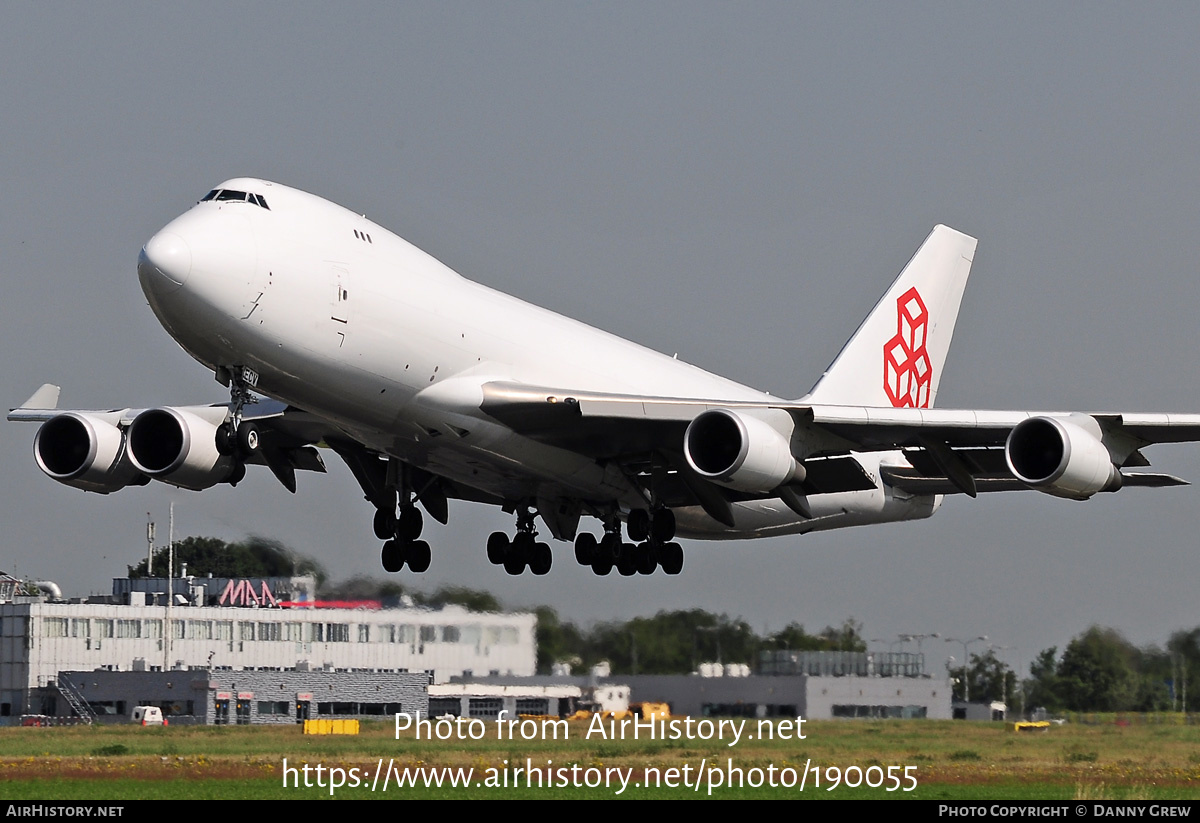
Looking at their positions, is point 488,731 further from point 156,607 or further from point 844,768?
point 156,607

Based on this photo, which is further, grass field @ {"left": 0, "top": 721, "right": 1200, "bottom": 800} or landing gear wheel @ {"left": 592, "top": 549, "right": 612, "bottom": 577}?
landing gear wheel @ {"left": 592, "top": 549, "right": 612, "bottom": 577}

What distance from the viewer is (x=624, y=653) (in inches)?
1380

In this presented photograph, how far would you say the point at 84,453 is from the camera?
28.3 metres

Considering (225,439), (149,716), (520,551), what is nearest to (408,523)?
(520,551)

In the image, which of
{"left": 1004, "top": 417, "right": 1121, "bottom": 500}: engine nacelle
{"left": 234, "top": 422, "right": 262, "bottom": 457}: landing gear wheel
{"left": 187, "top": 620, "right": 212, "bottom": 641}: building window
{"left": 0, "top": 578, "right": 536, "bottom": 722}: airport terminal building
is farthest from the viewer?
{"left": 187, "top": 620, "right": 212, "bottom": 641}: building window

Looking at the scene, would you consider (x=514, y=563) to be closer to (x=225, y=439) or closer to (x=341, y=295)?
(x=225, y=439)

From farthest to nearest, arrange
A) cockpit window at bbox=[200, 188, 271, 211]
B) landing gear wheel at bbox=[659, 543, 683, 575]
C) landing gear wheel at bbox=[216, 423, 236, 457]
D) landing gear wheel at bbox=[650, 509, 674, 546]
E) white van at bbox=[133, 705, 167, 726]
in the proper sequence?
white van at bbox=[133, 705, 167, 726]
landing gear wheel at bbox=[659, 543, 683, 575]
landing gear wheel at bbox=[650, 509, 674, 546]
landing gear wheel at bbox=[216, 423, 236, 457]
cockpit window at bbox=[200, 188, 271, 211]

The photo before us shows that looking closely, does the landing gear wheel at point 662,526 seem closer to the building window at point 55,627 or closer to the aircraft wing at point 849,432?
the aircraft wing at point 849,432

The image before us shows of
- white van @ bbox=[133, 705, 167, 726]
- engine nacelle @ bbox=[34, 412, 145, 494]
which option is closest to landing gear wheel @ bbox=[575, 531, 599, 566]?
engine nacelle @ bbox=[34, 412, 145, 494]

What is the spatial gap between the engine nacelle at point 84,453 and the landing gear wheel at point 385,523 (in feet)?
13.4

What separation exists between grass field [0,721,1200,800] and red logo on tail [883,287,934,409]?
7.29m

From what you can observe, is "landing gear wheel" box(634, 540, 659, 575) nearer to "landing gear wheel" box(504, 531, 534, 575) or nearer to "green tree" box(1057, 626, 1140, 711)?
"landing gear wheel" box(504, 531, 534, 575)

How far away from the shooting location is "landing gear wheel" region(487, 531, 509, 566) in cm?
3134

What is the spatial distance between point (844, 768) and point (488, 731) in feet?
25.9
